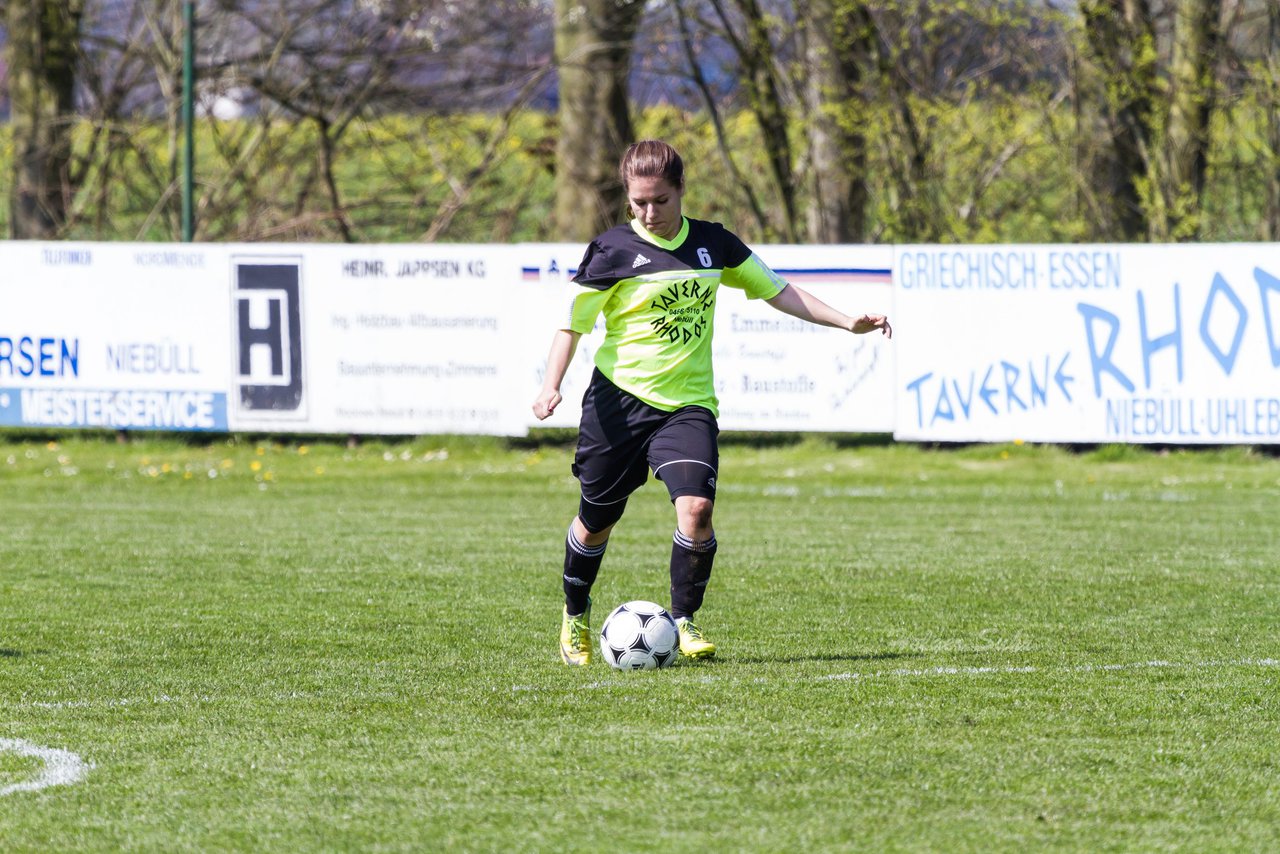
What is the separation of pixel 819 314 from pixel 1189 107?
1285 cm

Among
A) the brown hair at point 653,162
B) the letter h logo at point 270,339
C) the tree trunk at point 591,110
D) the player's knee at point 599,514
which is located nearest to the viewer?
the brown hair at point 653,162

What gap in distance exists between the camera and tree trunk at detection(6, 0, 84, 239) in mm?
22375

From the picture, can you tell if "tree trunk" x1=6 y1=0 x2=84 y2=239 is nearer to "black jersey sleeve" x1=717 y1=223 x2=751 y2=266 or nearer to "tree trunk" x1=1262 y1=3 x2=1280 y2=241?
"tree trunk" x1=1262 y1=3 x2=1280 y2=241

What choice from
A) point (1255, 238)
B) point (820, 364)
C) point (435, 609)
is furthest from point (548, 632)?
point (1255, 238)

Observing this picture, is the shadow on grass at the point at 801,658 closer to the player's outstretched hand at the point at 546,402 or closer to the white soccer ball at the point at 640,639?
the white soccer ball at the point at 640,639

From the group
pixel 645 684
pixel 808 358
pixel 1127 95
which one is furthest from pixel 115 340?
pixel 645 684

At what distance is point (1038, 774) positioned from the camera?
470cm

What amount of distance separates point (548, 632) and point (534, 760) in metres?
2.53

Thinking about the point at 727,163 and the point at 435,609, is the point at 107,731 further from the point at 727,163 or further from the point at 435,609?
the point at 727,163

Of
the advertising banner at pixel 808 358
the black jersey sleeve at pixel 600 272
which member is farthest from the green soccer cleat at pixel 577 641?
the advertising banner at pixel 808 358

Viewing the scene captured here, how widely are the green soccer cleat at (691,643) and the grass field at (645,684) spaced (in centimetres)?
23

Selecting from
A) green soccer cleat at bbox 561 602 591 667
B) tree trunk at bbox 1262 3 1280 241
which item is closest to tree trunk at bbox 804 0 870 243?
tree trunk at bbox 1262 3 1280 241

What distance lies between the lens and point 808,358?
49.1ft

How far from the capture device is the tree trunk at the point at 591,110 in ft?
65.5
